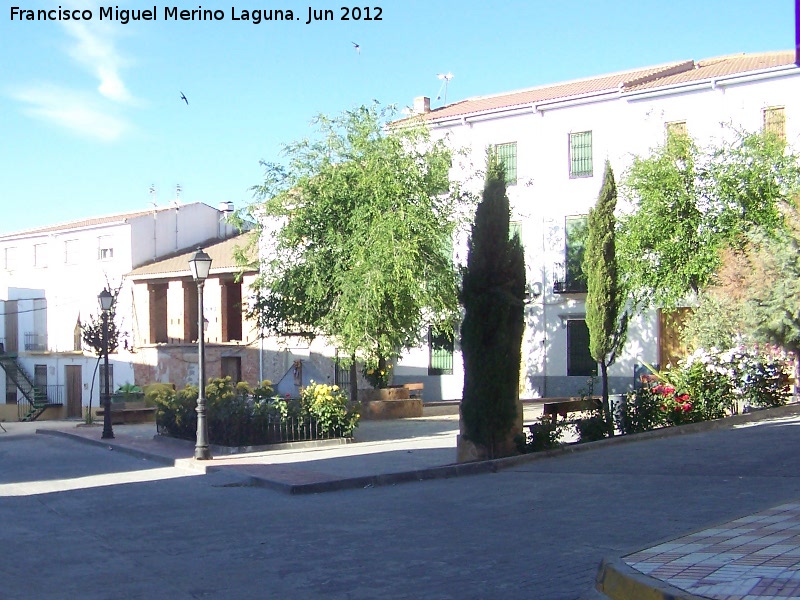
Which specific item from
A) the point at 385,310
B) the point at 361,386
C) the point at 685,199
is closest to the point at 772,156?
the point at 685,199

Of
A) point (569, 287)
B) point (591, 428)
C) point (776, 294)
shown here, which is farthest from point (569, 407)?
point (569, 287)

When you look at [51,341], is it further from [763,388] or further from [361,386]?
[763,388]

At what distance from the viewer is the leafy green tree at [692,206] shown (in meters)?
25.3

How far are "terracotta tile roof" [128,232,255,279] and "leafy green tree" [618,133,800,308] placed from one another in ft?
58.1

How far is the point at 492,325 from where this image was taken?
14.5 metres

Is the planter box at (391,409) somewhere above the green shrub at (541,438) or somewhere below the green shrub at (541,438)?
below

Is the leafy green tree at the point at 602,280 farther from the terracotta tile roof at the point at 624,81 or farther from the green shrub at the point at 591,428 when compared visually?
the terracotta tile roof at the point at 624,81

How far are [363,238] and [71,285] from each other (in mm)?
26268

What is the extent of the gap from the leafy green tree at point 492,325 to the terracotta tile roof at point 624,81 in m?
12.9

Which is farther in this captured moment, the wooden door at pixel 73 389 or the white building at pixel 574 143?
the wooden door at pixel 73 389

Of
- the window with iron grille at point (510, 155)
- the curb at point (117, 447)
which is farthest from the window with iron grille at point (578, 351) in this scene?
the curb at point (117, 447)

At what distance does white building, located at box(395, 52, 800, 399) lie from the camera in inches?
1140

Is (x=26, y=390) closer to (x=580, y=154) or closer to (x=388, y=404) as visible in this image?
(x=388, y=404)

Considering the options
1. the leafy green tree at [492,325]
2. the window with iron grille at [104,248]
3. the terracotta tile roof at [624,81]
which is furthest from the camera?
the window with iron grille at [104,248]
